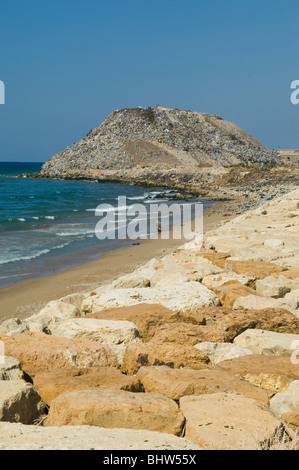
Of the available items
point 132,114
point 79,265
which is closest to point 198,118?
point 132,114

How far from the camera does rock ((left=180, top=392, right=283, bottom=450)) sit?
2.92 meters

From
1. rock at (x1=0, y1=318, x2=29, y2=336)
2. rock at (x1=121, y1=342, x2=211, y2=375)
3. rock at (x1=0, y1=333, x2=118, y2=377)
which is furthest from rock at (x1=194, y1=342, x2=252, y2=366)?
rock at (x1=0, y1=318, x2=29, y2=336)

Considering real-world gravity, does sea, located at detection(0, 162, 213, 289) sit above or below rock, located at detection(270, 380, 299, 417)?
below

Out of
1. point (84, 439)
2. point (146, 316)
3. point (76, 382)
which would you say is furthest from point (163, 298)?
point (84, 439)

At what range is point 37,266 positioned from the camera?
14.2 meters

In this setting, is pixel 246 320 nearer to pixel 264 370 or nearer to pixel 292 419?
pixel 264 370

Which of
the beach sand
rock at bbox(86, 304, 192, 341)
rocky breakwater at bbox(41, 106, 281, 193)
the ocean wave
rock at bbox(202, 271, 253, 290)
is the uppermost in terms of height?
rocky breakwater at bbox(41, 106, 281, 193)

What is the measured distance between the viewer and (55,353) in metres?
4.48

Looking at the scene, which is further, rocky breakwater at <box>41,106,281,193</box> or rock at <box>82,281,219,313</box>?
rocky breakwater at <box>41,106,281,193</box>

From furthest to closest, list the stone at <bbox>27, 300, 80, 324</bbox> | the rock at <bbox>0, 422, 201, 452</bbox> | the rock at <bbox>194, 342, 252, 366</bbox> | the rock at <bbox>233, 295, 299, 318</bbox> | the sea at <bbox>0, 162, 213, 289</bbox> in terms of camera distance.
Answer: the sea at <bbox>0, 162, 213, 289</bbox>, the stone at <bbox>27, 300, 80, 324</bbox>, the rock at <bbox>233, 295, 299, 318</bbox>, the rock at <bbox>194, 342, 252, 366</bbox>, the rock at <bbox>0, 422, 201, 452</bbox>

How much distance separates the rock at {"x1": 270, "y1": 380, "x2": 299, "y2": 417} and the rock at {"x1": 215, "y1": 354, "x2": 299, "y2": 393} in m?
0.31

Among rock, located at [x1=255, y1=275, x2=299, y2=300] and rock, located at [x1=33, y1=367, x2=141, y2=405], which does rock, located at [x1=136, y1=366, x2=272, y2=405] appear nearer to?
rock, located at [x1=33, y1=367, x2=141, y2=405]

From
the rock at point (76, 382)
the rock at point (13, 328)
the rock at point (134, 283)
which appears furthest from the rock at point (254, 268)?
the rock at point (76, 382)
